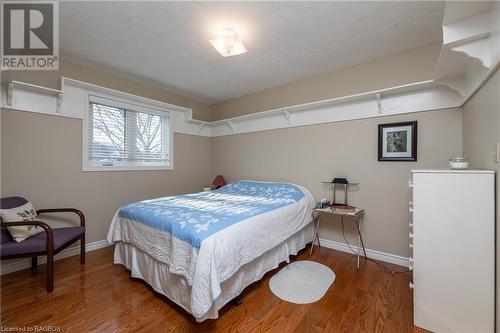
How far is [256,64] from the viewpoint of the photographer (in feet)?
9.26

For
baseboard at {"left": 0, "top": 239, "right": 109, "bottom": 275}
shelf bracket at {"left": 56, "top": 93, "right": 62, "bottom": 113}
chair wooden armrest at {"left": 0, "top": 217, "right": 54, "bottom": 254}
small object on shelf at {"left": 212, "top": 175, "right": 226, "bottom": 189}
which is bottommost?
baseboard at {"left": 0, "top": 239, "right": 109, "bottom": 275}

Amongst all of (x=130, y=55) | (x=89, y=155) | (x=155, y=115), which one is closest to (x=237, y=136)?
(x=155, y=115)

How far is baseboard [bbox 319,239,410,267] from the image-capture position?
2.49 m

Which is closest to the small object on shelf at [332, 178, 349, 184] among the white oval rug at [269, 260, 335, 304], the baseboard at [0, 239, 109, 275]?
the white oval rug at [269, 260, 335, 304]

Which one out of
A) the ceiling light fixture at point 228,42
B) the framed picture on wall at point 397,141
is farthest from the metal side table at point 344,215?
the ceiling light fixture at point 228,42

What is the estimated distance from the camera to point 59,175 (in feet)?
8.68

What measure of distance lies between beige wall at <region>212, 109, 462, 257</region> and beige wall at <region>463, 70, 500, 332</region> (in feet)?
0.95

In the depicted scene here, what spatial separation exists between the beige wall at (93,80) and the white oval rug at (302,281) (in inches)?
132

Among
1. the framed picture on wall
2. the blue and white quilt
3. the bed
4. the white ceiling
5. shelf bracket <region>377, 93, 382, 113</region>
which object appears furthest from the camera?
shelf bracket <region>377, 93, 382, 113</region>

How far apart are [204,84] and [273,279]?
3024 millimetres

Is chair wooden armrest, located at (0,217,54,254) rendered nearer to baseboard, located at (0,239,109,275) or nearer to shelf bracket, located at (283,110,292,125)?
baseboard, located at (0,239,109,275)

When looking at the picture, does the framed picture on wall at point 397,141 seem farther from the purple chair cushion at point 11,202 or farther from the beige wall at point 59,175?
the purple chair cushion at point 11,202

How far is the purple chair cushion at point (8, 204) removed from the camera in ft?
6.59

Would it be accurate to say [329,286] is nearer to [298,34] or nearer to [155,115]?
[298,34]
